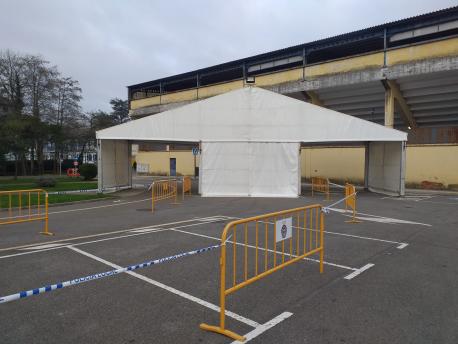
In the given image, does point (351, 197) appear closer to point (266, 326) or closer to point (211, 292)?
point (211, 292)

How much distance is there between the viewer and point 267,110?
1958cm

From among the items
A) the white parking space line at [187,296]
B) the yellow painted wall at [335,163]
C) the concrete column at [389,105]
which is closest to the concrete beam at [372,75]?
the concrete column at [389,105]

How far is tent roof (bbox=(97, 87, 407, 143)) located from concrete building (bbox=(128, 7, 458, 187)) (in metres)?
2.04

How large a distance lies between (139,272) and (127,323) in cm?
194

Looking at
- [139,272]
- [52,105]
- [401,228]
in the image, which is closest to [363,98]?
[401,228]

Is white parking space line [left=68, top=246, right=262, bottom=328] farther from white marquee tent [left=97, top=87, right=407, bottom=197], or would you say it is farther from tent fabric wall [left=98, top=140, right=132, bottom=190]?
tent fabric wall [left=98, top=140, right=132, bottom=190]

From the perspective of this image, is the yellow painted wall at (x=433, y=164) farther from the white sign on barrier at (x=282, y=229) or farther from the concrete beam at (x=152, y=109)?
the concrete beam at (x=152, y=109)

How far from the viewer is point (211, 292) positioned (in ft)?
17.0

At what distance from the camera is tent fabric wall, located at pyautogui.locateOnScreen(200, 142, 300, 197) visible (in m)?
19.4

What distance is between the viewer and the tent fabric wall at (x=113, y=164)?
19844mm

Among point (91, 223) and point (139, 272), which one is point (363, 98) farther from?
point (139, 272)

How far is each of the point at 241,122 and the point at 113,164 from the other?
799cm

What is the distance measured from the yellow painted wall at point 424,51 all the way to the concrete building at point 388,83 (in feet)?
0.18

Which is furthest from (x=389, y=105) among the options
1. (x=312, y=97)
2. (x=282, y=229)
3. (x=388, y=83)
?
(x=282, y=229)
